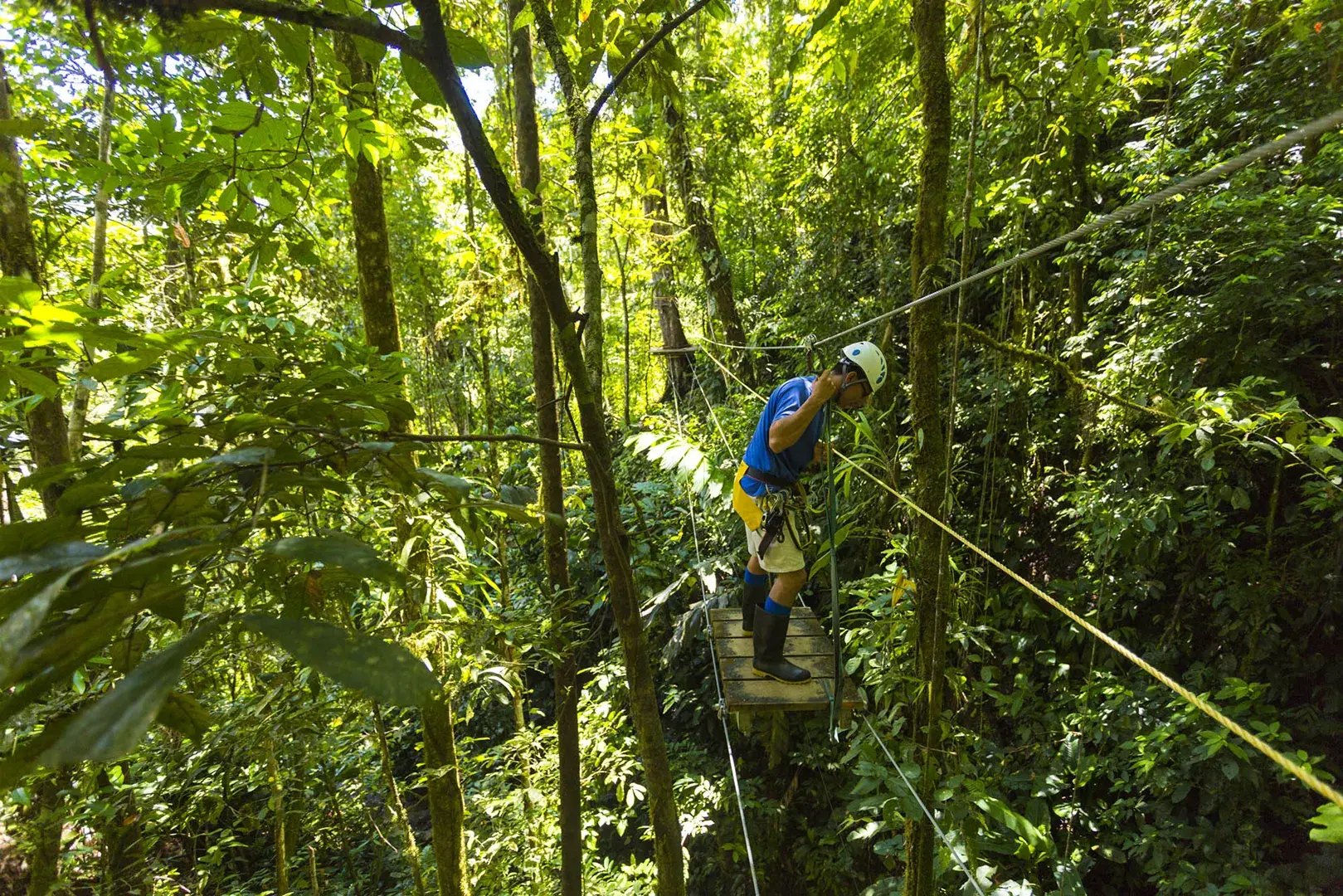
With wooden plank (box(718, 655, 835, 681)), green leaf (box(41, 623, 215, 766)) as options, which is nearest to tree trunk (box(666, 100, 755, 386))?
wooden plank (box(718, 655, 835, 681))

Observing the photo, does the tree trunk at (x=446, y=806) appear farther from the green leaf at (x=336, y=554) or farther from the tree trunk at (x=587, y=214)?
the green leaf at (x=336, y=554)

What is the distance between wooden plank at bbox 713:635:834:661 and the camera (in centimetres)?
258

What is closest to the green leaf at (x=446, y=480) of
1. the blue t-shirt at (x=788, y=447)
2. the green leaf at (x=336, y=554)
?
the green leaf at (x=336, y=554)

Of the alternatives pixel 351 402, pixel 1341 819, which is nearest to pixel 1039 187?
pixel 1341 819

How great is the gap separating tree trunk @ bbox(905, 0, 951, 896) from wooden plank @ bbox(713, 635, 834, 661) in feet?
3.30

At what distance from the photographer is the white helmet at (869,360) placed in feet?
6.49

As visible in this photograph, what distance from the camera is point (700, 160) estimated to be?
188 inches

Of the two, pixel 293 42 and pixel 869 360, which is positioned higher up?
pixel 293 42

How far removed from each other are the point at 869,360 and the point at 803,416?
0.29 meters

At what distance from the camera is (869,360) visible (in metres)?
1.98

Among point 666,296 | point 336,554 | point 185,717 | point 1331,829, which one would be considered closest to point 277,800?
point 185,717

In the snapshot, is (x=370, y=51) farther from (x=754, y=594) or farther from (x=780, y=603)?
(x=754, y=594)

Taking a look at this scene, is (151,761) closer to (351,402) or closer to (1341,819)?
(351,402)

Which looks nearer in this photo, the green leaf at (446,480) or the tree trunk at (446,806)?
the green leaf at (446,480)
